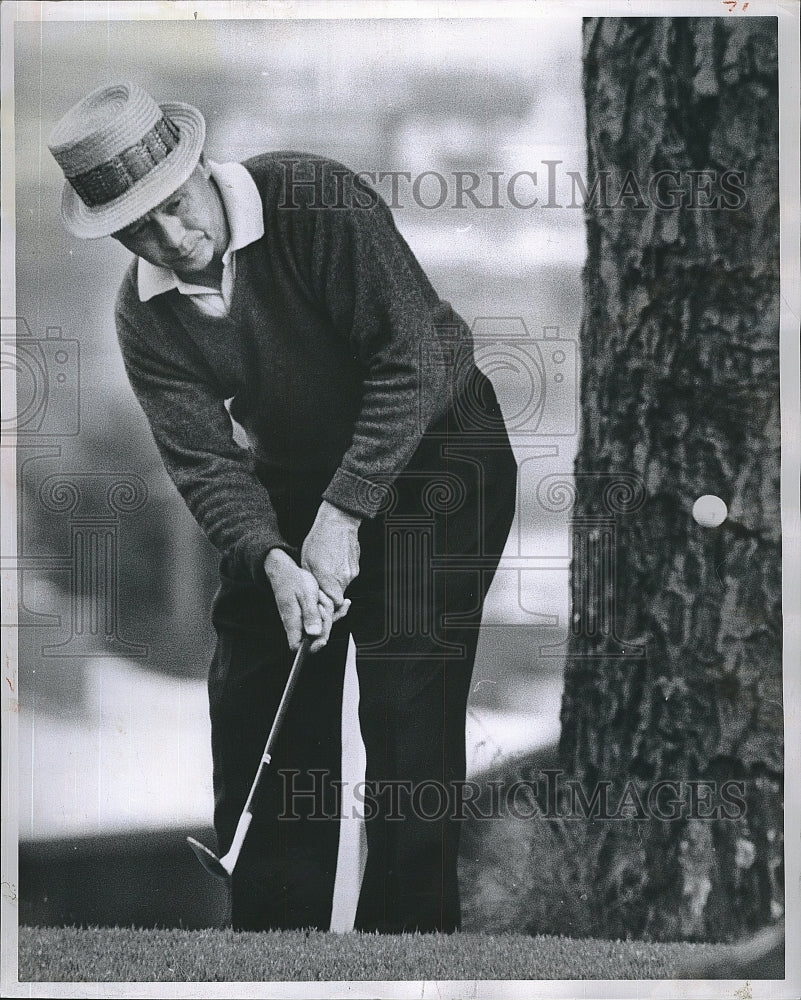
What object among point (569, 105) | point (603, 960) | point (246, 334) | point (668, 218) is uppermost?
point (569, 105)

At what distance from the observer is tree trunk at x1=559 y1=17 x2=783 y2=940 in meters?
4.27

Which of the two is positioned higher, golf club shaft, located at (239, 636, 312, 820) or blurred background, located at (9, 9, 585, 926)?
blurred background, located at (9, 9, 585, 926)

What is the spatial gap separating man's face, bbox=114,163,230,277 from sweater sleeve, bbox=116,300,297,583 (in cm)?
22

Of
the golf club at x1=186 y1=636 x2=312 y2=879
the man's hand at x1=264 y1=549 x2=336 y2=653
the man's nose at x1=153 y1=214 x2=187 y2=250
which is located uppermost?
the man's nose at x1=153 y1=214 x2=187 y2=250

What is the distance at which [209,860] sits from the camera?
14.1ft

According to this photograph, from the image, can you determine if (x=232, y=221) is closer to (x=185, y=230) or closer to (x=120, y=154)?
(x=185, y=230)

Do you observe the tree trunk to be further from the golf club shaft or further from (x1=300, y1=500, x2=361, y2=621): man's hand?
the golf club shaft

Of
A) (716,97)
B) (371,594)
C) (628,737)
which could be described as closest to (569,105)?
(716,97)

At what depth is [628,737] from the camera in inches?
169

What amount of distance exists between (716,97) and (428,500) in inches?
62.0

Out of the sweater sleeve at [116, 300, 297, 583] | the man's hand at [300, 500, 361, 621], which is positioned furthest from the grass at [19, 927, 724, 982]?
the sweater sleeve at [116, 300, 297, 583]

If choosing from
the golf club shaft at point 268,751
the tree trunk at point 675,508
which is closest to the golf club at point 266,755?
the golf club shaft at point 268,751

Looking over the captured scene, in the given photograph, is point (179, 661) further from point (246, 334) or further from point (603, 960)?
point (603, 960)

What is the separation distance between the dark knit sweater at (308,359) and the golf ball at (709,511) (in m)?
0.83
